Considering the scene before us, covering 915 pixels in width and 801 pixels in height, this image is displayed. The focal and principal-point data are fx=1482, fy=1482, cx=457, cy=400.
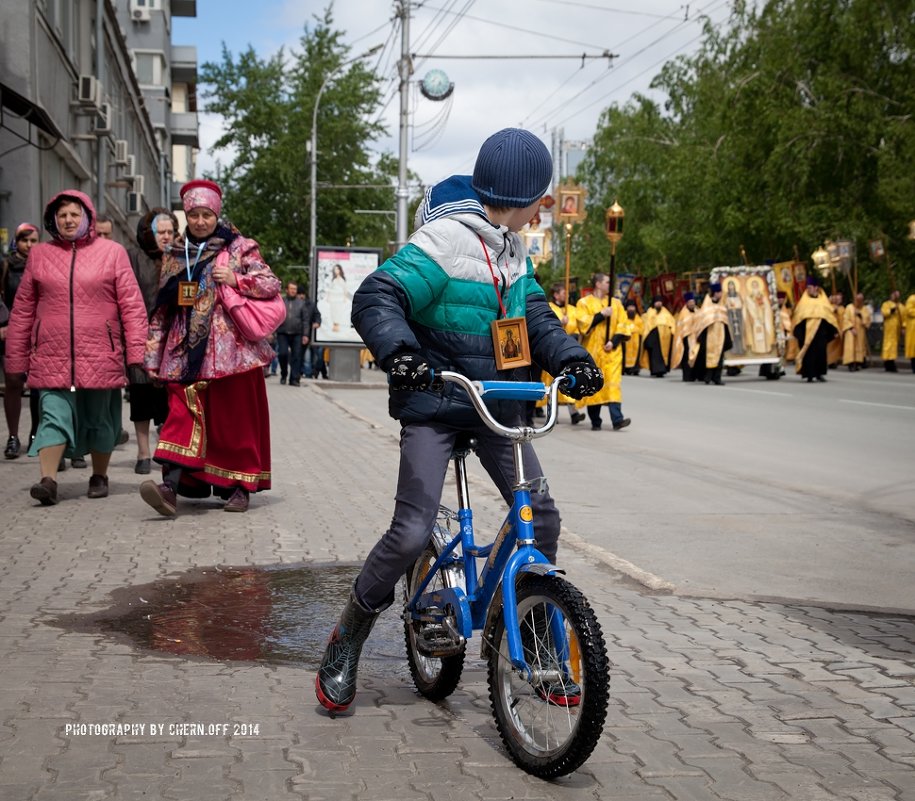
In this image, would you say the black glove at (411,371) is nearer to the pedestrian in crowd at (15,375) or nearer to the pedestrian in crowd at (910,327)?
the pedestrian in crowd at (15,375)

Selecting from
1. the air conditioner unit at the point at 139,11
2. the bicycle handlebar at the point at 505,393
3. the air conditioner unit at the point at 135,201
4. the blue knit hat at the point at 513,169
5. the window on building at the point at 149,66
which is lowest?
the bicycle handlebar at the point at 505,393

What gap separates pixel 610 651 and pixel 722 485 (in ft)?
20.0

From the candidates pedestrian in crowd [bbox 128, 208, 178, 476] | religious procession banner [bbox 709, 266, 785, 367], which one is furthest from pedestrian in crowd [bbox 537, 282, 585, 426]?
religious procession banner [bbox 709, 266, 785, 367]

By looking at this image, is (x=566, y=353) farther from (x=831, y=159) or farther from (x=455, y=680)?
(x=831, y=159)

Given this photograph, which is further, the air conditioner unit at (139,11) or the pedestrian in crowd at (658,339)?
the air conditioner unit at (139,11)

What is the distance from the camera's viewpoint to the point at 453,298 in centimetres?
450

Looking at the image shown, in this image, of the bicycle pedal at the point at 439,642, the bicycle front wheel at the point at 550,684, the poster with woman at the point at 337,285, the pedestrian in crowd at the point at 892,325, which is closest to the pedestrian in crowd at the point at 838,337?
the pedestrian in crowd at the point at 892,325

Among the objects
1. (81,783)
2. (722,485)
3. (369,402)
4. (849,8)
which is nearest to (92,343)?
(722,485)

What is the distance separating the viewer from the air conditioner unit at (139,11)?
68188mm

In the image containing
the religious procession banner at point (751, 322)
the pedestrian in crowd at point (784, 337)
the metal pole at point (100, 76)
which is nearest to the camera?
the metal pole at point (100, 76)

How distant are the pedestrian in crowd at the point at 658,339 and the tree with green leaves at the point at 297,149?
2826 cm

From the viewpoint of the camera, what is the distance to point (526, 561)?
4.14 metres

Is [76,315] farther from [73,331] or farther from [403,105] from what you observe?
[403,105]

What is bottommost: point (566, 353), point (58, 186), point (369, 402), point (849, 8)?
point (369, 402)
